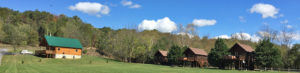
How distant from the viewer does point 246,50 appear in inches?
1736

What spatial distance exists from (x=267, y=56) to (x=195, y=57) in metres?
15.9

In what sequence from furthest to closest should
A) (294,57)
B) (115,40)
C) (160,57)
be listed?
(115,40), (160,57), (294,57)

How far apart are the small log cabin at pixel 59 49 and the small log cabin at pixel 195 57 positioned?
2360 cm

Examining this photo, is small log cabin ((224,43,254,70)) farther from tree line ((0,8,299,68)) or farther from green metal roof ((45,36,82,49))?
green metal roof ((45,36,82,49))

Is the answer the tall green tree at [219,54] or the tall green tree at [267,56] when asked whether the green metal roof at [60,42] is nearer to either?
the tall green tree at [219,54]

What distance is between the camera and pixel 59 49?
48.2 m

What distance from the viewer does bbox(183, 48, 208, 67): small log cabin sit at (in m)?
51.4

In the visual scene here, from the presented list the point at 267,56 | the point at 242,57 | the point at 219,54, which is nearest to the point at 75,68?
the point at 219,54

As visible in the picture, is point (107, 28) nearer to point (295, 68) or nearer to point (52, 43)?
point (52, 43)

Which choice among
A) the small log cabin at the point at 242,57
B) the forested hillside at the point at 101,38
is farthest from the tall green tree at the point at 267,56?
the forested hillside at the point at 101,38

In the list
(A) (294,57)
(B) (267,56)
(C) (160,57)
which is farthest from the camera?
(C) (160,57)

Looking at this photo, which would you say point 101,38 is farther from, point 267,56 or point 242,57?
point 267,56

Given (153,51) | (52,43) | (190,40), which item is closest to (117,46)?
(153,51)

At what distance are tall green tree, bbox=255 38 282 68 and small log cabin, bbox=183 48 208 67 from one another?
1397 centimetres
